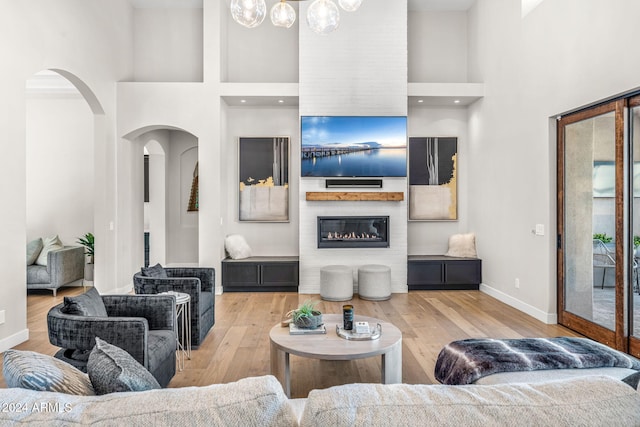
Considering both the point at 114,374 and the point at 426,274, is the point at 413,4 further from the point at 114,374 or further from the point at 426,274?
the point at 114,374

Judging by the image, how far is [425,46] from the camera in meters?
6.73

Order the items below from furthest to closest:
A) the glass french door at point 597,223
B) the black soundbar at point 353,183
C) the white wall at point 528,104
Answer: the black soundbar at point 353,183 < the white wall at point 528,104 < the glass french door at point 597,223

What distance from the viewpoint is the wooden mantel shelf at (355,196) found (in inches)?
231

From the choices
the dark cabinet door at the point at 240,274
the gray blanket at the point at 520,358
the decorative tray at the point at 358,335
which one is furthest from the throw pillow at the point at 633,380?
the dark cabinet door at the point at 240,274

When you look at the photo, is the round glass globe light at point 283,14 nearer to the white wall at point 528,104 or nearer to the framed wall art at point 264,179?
the white wall at point 528,104

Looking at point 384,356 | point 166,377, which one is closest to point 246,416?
point 384,356

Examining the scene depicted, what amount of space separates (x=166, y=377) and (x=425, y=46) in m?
6.27

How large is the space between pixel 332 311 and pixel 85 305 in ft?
9.75

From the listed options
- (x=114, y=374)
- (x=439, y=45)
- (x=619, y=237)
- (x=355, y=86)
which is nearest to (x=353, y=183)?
(x=355, y=86)

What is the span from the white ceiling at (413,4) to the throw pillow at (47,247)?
3917mm

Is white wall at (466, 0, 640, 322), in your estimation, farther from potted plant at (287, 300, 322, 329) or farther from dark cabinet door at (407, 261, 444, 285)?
potted plant at (287, 300, 322, 329)

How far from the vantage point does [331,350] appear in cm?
248

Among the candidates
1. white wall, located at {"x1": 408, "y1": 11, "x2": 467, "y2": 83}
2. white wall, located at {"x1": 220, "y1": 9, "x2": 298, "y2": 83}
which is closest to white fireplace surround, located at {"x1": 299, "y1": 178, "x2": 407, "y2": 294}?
white wall, located at {"x1": 220, "y1": 9, "x2": 298, "y2": 83}

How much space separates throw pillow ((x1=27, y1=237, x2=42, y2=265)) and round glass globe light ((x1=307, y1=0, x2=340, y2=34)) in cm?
537
